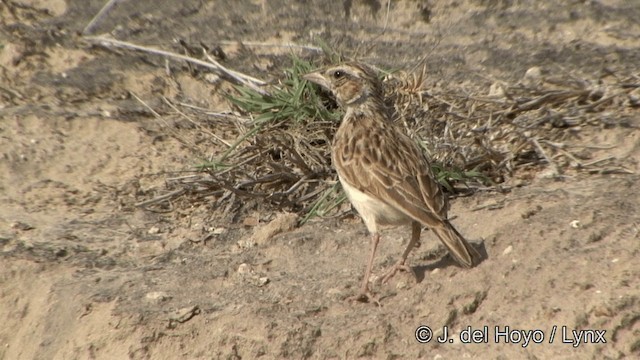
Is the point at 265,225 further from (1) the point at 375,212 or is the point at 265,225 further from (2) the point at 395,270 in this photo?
(2) the point at 395,270

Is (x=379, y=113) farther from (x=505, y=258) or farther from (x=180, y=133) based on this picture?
(x=180, y=133)

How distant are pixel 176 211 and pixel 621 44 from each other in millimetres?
4184

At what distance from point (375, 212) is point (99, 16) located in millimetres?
4708

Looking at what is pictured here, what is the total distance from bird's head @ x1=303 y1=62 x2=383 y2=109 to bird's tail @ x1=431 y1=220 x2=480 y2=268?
1.60m

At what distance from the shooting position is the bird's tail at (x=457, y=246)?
19.6 feet

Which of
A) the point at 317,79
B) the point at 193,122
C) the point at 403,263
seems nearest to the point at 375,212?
the point at 403,263

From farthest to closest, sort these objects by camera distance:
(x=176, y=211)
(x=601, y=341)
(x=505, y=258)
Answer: (x=176, y=211)
(x=505, y=258)
(x=601, y=341)

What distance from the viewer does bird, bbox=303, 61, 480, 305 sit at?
614cm

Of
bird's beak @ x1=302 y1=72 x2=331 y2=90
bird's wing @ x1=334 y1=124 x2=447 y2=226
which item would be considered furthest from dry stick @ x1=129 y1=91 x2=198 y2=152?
bird's wing @ x1=334 y1=124 x2=447 y2=226

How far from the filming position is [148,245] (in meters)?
7.41

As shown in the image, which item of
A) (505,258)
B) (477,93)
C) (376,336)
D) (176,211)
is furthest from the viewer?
(477,93)

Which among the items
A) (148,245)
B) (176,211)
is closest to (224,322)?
(148,245)

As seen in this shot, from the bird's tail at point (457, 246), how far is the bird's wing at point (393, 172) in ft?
0.19

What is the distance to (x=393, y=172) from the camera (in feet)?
21.2
